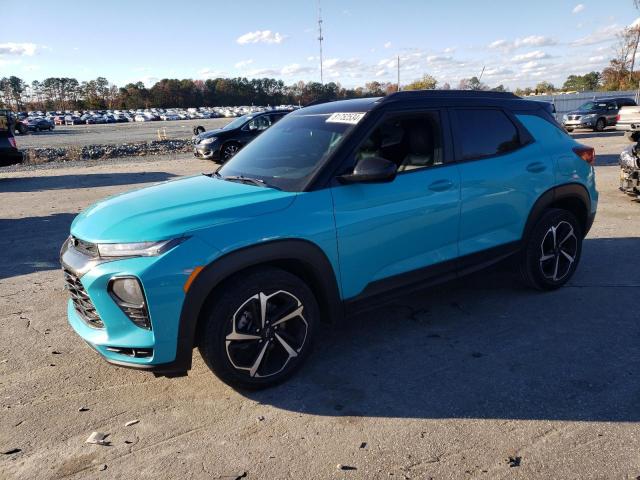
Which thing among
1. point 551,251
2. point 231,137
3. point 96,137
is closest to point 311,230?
point 551,251

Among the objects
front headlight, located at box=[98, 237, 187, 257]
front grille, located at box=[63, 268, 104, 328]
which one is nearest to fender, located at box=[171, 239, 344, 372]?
front headlight, located at box=[98, 237, 187, 257]

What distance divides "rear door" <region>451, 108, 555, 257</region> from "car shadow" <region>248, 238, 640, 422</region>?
14.8 inches

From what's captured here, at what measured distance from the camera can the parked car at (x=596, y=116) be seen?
82.8 feet

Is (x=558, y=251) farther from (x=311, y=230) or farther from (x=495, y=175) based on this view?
(x=311, y=230)

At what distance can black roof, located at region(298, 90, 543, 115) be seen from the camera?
12.7 ft

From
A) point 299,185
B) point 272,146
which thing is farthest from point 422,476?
point 272,146

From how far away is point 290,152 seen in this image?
3.96 meters

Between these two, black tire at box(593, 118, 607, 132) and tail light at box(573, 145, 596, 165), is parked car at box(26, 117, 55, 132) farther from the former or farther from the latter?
tail light at box(573, 145, 596, 165)

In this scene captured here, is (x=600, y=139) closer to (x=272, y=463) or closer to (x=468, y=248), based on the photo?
(x=468, y=248)

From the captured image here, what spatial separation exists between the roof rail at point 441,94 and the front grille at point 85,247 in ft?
7.45

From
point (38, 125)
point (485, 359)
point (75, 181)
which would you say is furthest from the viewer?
point (38, 125)

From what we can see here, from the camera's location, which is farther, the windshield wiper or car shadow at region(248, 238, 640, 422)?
the windshield wiper

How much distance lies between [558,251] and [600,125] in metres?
24.6

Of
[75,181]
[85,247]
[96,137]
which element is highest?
[96,137]
